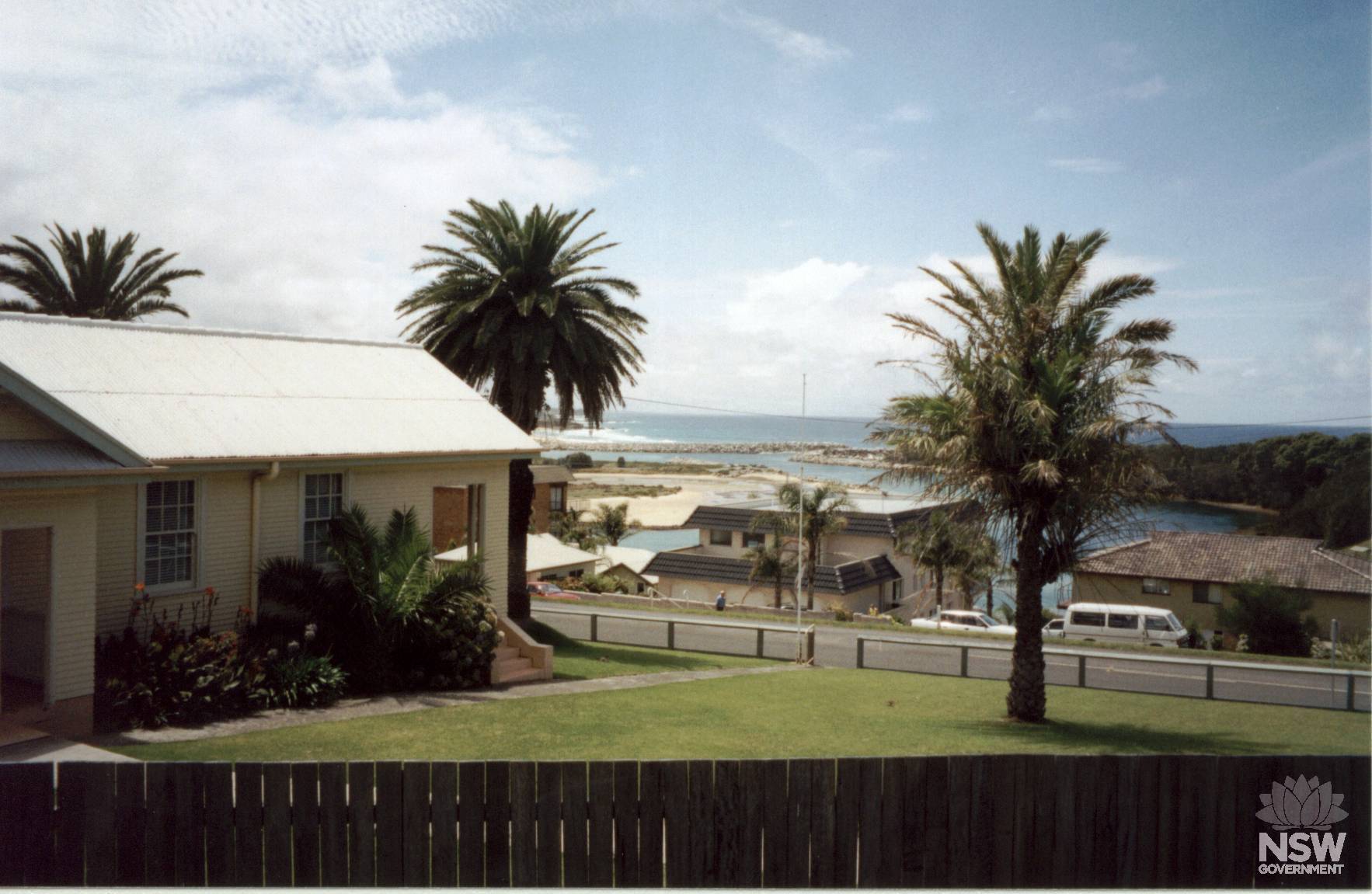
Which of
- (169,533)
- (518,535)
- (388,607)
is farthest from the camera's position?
(518,535)

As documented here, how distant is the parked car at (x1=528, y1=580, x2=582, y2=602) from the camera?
1507 inches

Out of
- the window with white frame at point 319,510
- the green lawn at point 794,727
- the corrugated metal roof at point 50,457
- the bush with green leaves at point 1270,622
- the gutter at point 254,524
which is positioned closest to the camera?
the corrugated metal roof at point 50,457

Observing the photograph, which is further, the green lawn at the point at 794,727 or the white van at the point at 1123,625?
the white van at the point at 1123,625

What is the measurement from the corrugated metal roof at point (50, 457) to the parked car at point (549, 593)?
25.6 m

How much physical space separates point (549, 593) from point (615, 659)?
57.3ft

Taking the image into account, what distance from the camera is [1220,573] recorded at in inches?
1932

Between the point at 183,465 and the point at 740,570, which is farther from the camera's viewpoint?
the point at 740,570

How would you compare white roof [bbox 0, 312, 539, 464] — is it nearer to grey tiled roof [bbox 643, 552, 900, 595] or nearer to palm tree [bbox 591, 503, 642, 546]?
grey tiled roof [bbox 643, 552, 900, 595]

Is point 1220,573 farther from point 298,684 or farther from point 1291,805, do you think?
point 298,684

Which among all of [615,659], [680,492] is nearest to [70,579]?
[615,659]

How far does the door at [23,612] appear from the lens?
12969 mm

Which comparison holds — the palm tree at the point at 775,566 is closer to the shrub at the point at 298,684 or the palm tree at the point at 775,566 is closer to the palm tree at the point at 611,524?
the palm tree at the point at 611,524

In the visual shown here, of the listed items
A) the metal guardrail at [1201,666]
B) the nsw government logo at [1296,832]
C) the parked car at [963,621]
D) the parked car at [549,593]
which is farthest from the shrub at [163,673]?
the parked car at [963,621]

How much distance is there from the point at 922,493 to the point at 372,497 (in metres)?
10.4
